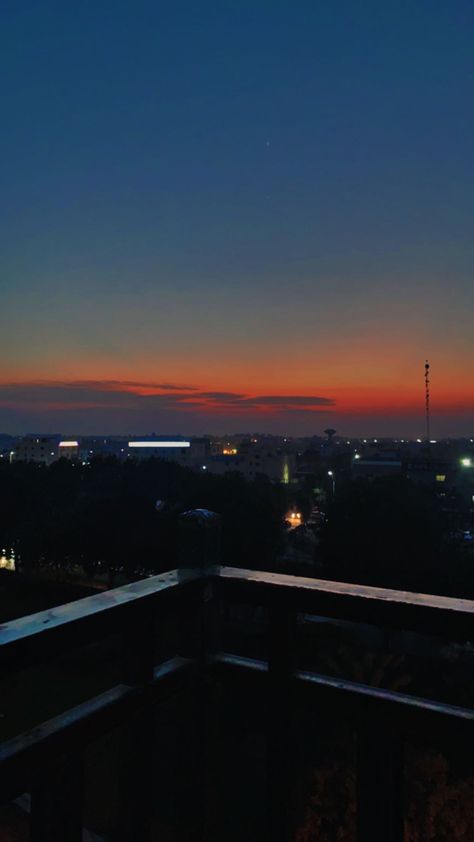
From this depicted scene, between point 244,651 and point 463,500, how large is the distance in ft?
94.4

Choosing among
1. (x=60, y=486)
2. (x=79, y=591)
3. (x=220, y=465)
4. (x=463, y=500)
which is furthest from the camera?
(x=220, y=465)

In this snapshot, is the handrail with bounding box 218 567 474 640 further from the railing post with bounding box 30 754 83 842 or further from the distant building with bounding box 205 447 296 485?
the distant building with bounding box 205 447 296 485

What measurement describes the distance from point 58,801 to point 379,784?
2.58ft

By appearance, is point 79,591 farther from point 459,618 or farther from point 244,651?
point 459,618

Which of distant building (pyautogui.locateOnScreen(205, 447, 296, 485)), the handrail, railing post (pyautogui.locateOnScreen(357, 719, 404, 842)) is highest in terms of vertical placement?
the handrail

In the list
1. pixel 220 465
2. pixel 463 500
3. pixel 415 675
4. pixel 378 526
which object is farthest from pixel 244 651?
pixel 220 465

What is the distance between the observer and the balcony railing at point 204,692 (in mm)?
1279

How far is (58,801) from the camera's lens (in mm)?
1316

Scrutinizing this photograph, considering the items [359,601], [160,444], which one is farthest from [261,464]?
[359,601]

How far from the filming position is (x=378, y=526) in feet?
61.0

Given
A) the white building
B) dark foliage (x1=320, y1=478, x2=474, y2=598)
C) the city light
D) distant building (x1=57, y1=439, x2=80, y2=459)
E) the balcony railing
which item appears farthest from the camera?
the city light

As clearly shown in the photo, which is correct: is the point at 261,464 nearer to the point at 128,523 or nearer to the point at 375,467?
the point at 375,467

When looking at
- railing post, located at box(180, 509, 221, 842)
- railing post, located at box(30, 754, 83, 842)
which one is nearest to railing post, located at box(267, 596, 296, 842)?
railing post, located at box(180, 509, 221, 842)

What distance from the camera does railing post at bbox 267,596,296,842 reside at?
160cm
